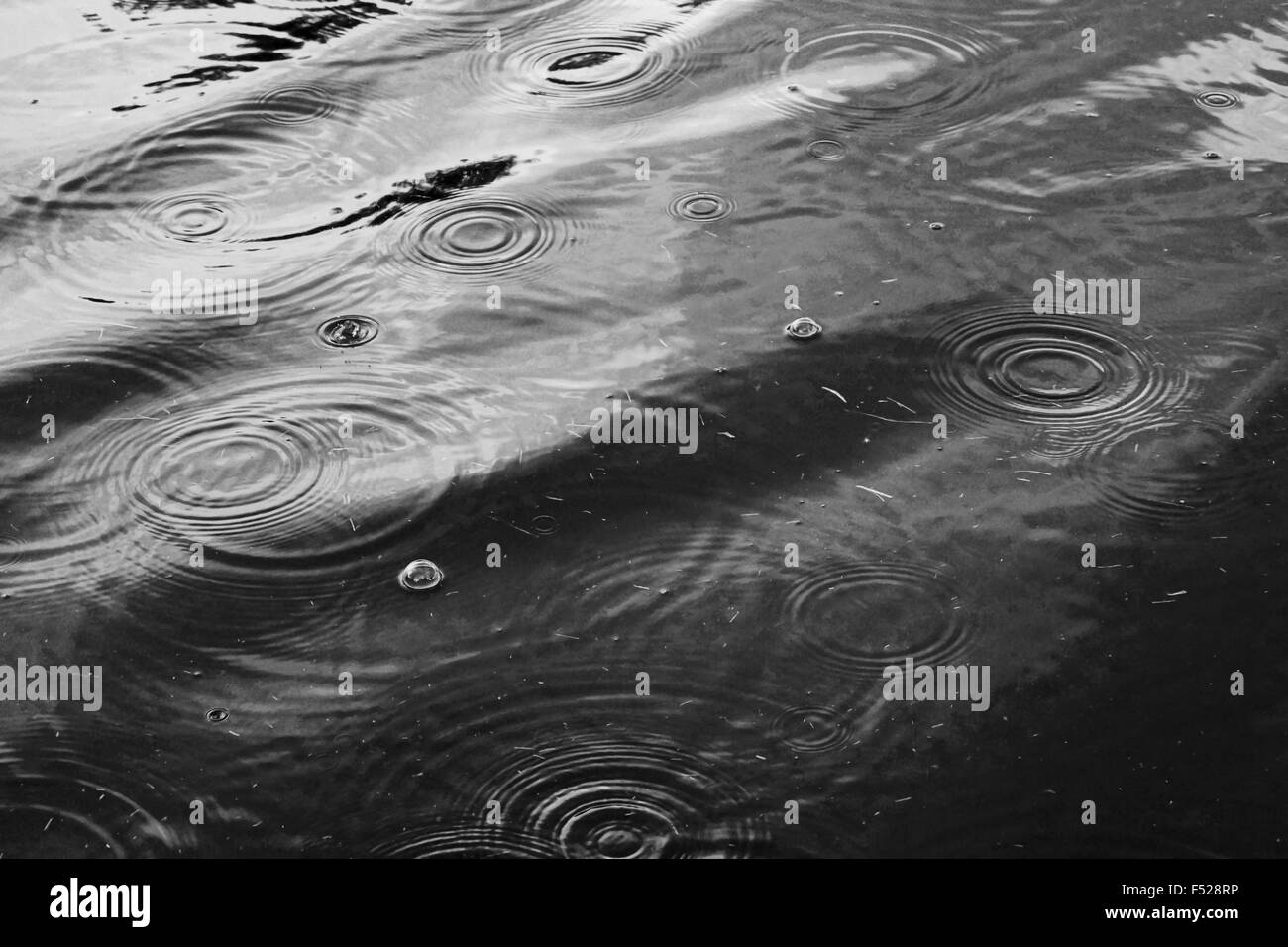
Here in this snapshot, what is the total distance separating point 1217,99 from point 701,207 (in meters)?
1.47

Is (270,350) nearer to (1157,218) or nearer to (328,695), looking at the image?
(328,695)

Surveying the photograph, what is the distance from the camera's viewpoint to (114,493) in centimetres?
250

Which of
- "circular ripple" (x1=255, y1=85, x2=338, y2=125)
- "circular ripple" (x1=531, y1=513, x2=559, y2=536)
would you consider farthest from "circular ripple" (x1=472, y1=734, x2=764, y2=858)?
"circular ripple" (x1=255, y1=85, x2=338, y2=125)

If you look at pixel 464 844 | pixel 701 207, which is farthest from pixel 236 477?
pixel 701 207

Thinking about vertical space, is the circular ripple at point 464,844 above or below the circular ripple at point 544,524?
below

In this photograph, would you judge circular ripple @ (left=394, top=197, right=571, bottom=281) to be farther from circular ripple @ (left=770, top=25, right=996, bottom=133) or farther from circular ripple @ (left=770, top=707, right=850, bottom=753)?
circular ripple @ (left=770, top=707, right=850, bottom=753)

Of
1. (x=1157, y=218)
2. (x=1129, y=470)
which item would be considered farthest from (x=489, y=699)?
(x=1157, y=218)

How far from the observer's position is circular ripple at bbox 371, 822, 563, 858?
1.96 meters

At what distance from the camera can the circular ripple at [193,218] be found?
3162 millimetres

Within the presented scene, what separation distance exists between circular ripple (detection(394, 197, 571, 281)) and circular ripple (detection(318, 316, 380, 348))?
22 centimetres

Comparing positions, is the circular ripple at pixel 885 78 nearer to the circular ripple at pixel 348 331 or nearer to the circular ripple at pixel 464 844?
the circular ripple at pixel 348 331

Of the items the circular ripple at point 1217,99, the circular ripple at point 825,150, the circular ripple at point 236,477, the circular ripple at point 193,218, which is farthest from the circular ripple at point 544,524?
the circular ripple at point 1217,99

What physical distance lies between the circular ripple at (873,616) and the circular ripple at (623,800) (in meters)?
0.32

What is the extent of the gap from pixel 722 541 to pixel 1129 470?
786 mm
